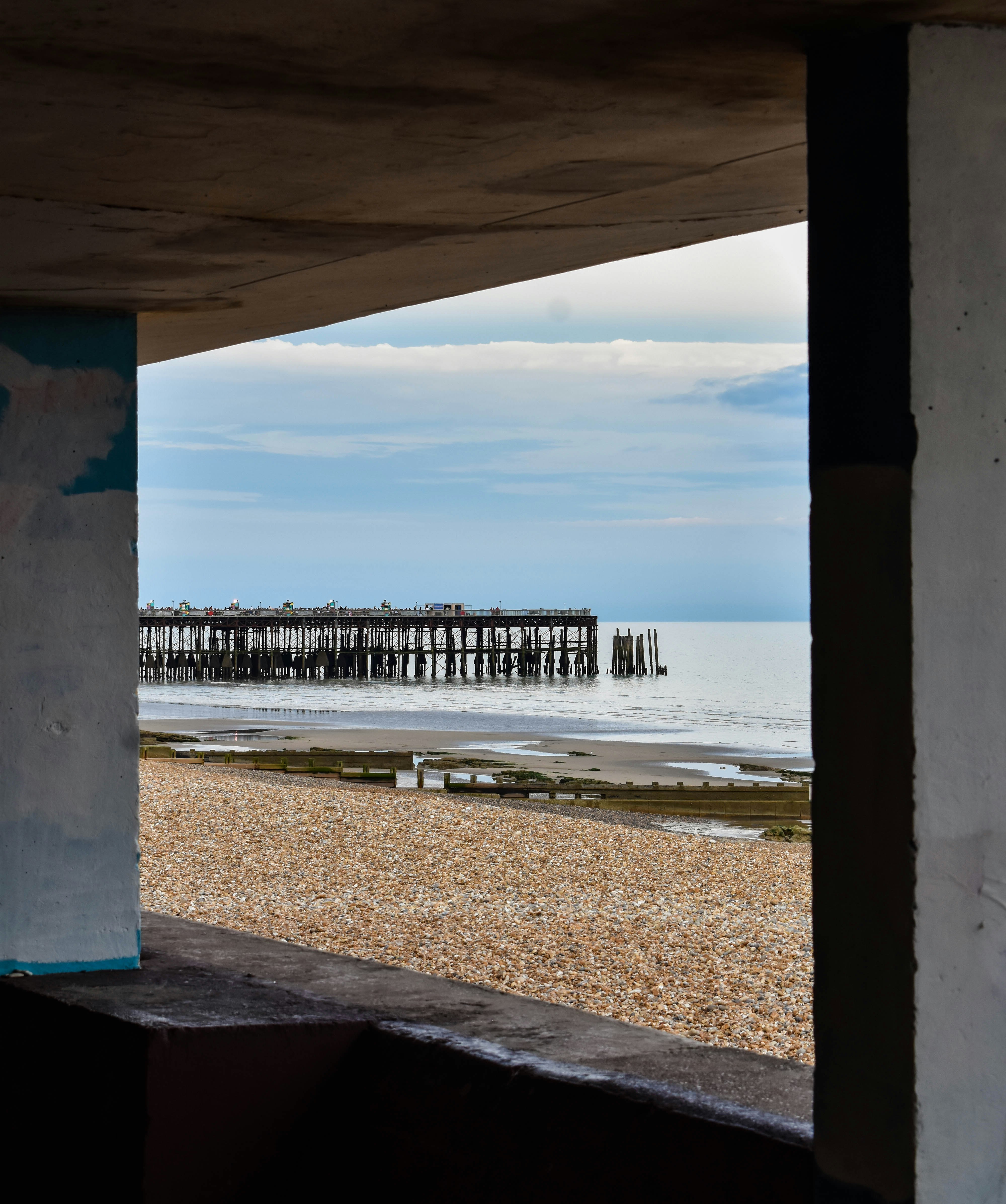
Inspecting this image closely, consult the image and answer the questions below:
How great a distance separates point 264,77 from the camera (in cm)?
240

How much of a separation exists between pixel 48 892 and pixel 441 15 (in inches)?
128

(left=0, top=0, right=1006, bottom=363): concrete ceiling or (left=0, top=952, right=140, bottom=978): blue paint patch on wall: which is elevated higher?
(left=0, top=0, right=1006, bottom=363): concrete ceiling

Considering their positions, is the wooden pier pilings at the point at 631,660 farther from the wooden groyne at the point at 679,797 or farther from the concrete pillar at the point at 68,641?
the concrete pillar at the point at 68,641

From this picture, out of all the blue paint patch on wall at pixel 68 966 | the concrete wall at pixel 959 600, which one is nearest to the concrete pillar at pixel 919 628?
the concrete wall at pixel 959 600

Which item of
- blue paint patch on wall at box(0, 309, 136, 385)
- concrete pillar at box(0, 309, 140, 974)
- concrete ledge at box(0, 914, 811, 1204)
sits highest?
blue paint patch on wall at box(0, 309, 136, 385)

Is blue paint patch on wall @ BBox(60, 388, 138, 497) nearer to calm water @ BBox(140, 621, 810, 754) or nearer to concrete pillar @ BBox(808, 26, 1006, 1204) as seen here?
concrete pillar @ BBox(808, 26, 1006, 1204)

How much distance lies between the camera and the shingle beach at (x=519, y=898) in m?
7.78

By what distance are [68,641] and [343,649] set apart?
6399cm

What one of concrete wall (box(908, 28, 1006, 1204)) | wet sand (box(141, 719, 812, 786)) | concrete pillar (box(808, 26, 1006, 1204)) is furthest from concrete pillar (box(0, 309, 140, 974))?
wet sand (box(141, 719, 812, 786))

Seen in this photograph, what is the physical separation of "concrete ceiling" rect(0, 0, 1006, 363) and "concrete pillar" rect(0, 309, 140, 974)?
0.26 meters

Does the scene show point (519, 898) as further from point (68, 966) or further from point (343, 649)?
point (343, 649)

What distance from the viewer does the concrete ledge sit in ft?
9.41

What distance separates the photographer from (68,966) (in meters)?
4.26

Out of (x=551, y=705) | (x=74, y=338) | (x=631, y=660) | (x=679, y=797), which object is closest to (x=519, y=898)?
(x=74, y=338)
